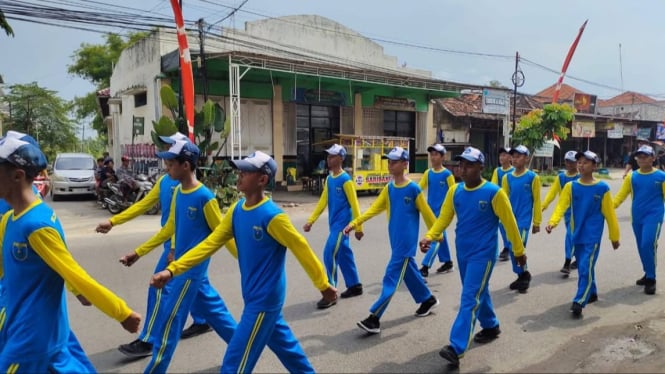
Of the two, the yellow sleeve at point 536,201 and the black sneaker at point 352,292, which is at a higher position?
the yellow sleeve at point 536,201

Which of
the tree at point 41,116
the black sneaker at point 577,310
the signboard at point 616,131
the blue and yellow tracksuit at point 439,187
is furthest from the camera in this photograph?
the tree at point 41,116

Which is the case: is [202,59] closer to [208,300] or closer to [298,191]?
[298,191]

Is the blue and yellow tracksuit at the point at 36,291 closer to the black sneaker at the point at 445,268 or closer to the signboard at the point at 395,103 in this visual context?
the black sneaker at the point at 445,268

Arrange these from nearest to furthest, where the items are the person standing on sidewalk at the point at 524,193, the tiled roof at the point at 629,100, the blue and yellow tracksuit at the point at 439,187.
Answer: the person standing on sidewalk at the point at 524,193 → the blue and yellow tracksuit at the point at 439,187 → the tiled roof at the point at 629,100

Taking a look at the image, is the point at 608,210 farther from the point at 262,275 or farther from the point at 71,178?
the point at 71,178

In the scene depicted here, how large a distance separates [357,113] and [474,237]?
1771cm

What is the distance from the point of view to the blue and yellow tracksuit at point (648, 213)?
243 inches

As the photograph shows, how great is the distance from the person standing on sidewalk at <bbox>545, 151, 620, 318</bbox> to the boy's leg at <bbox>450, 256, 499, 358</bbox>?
176cm

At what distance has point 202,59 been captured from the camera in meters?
14.9

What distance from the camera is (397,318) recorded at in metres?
5.26

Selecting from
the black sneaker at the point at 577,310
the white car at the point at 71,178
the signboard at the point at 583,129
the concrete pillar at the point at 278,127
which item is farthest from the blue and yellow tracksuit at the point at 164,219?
the signboard at the point at 583,129

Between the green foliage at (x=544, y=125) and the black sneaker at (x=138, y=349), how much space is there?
2200cm

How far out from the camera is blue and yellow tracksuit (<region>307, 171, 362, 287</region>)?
5785mm

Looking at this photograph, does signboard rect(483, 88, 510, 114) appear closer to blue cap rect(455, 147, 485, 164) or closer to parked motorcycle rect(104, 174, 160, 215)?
parked motorcycle rect(104, 174, 160, 215)
